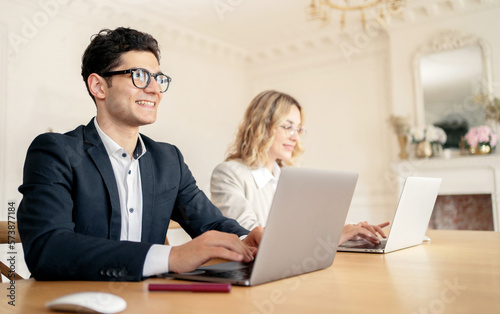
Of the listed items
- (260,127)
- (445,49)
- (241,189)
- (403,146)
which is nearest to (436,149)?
(403,146)

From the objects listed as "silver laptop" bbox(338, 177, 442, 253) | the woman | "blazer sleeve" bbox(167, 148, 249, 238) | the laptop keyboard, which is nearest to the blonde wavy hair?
the woman

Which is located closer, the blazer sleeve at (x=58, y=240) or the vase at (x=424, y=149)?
Answer: the blazer sleeve at (x=58, y=240)

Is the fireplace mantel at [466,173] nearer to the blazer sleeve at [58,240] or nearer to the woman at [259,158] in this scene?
the woman at [259,158]

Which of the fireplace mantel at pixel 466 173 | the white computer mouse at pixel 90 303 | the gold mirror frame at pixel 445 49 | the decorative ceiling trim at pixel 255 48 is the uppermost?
the decorative ceiling trim at pixel 255 48

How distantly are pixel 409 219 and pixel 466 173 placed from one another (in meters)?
3.57

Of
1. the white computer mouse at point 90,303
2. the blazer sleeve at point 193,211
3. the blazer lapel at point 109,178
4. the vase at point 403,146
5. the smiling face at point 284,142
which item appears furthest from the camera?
the vase at point 403,146

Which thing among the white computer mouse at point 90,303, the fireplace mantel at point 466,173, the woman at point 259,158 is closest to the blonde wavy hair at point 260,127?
the woman at point 259,158

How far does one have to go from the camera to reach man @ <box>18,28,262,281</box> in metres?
0.86

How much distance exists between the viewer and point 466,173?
4.41m

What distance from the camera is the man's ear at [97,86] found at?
1.37m

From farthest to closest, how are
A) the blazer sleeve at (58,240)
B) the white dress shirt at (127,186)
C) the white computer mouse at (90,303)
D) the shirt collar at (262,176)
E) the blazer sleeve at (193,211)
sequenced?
the shirt collar at (262,176) < the blazer sleeve at (193,211) < the white dress shirt at (127,186) < the blazer sleeve at (58,240) < the white computer mouse at (90,303)

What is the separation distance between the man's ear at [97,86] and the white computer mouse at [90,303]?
893 millimetres

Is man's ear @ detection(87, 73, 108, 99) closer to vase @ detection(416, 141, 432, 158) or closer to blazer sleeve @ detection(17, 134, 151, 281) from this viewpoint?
blazer sleeve @ detection(17, 134, 151, 281)

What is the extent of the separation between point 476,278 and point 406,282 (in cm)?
15
